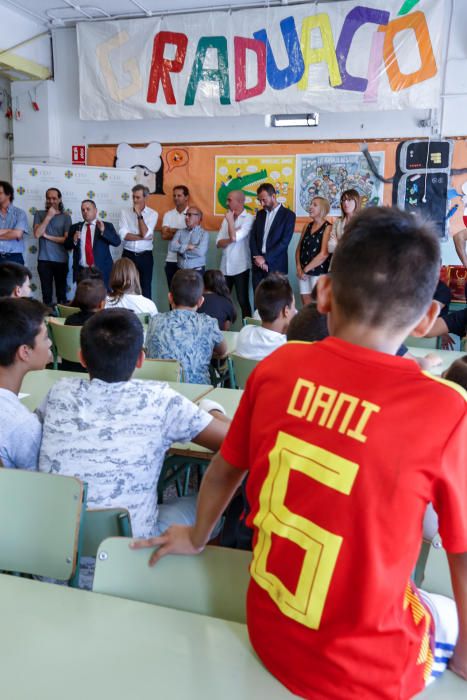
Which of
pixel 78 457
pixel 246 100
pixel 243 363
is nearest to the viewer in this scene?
pixel 78 457

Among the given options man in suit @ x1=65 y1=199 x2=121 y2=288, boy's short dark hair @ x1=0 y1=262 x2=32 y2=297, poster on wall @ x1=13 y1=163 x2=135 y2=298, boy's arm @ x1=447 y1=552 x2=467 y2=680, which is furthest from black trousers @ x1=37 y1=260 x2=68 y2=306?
boy's arm @ x1=447 y1=552 x2=467 y2=680

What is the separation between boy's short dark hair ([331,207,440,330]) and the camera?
850 millimetres

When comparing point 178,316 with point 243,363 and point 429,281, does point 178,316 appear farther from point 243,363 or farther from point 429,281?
point 429,281

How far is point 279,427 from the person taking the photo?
35.5 inches

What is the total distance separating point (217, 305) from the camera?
13.0 feet

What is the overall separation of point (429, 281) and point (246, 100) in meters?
5.98

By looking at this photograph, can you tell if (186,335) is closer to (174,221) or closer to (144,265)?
(144,265)

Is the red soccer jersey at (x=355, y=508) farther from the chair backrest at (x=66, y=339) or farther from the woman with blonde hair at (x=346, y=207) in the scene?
the woman with blonde hair at (x=346, y=207)

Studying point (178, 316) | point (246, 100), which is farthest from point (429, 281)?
point (246, 100)

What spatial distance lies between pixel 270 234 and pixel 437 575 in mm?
5361

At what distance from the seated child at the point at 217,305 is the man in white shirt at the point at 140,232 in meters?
2.72

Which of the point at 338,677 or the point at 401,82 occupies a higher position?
the point at 401,82

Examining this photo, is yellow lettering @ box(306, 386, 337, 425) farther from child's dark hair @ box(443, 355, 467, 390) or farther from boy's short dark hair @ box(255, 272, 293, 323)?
boy's short dark hair @ box(255, 272, 293, 323)

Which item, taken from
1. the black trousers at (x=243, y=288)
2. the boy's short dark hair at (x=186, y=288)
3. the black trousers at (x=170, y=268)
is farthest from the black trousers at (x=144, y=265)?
the boy's short dark hair at (x=186, y=288)
